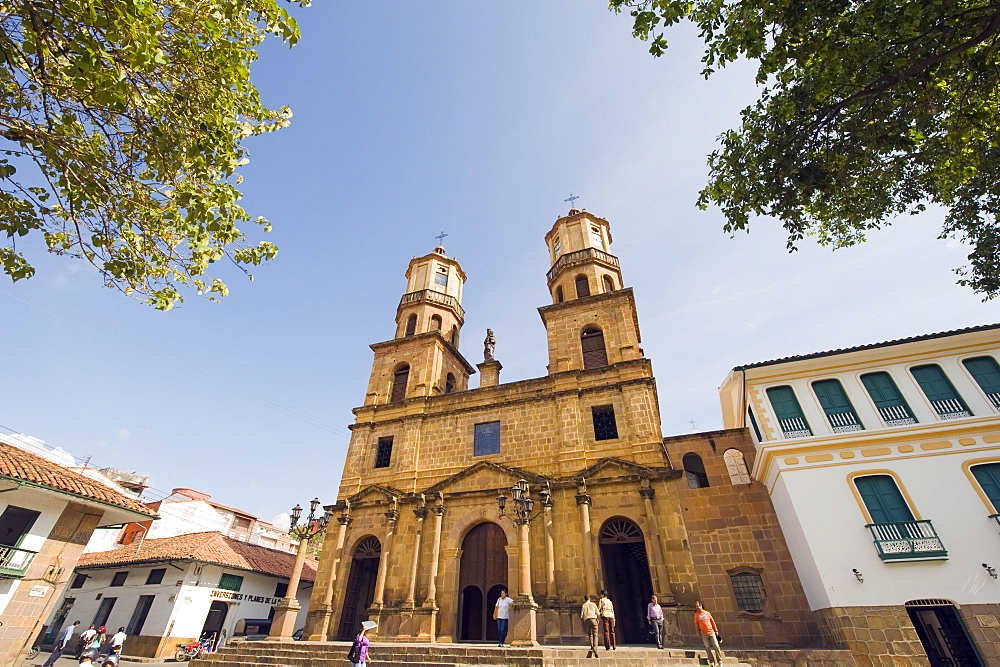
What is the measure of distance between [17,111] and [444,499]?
51.2ft

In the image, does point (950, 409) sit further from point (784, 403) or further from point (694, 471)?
point (694, 471)

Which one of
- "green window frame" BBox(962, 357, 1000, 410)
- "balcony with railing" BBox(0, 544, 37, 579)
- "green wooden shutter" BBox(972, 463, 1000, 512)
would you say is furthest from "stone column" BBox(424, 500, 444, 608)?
"green window frame" BBox(962, 357, 1000, 410)

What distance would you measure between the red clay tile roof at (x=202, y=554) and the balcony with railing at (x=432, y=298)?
15.0m

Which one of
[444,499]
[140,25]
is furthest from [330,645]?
[140,25]

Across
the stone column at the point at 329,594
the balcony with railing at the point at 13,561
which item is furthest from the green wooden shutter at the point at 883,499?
the balcony with railing at the point at 13,561

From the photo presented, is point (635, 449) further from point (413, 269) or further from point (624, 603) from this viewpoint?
point (413, 269)

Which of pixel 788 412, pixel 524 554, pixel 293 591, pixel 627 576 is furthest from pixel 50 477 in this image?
pixel 788 412

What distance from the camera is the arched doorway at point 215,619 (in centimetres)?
2025

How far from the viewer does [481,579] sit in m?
16.1

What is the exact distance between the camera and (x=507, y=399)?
1967 centimetres

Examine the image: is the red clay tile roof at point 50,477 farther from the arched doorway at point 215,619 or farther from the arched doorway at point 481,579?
the arched doorway at point 481,579

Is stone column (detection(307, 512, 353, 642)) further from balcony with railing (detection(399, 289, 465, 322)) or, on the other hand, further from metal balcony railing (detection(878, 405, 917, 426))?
metal balcony railing (detection(878, 405, 917, 426))

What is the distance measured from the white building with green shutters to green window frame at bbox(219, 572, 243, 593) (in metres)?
23.5

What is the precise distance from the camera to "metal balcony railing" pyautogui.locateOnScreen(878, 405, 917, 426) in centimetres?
1302
